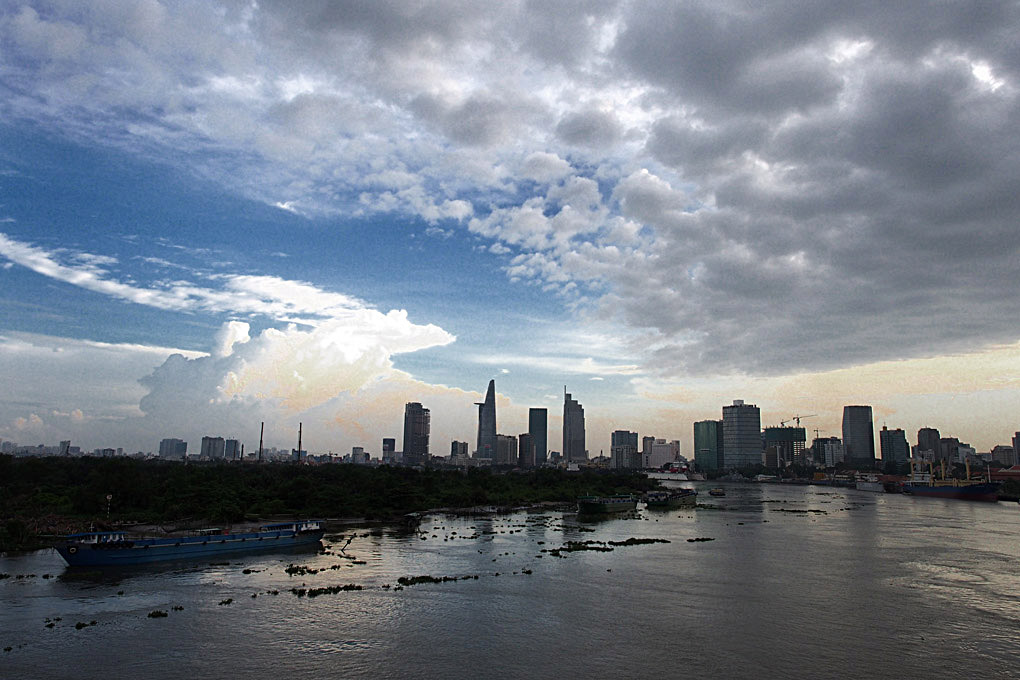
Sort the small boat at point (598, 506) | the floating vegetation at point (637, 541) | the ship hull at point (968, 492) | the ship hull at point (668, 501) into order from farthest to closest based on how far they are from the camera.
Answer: the ship hull at point (968, 492)
the ship hull at point (668, 501)
the small boat at point (598, 506)
the floating vegetation at point (637, 541)

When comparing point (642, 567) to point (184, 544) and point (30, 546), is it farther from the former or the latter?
point (30, 546)

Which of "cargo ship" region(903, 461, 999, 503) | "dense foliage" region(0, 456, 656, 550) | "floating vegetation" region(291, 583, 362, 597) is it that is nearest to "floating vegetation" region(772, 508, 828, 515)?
"dense foliage" region(0, 456, 656, 550)

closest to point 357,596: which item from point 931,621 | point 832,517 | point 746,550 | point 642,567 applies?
point 642,567

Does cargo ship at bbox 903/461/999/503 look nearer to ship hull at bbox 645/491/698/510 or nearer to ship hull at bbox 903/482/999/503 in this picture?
ship hull at bbox 903/482/999/503

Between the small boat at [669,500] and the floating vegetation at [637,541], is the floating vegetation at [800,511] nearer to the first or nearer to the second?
the small boat at [669,500]

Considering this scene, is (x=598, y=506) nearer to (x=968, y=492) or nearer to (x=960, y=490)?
(x=968, y=492)

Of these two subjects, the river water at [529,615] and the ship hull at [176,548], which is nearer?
the river water at [529,615]

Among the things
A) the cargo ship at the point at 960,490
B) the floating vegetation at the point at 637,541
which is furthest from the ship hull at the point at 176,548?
the cargo ship at the point at 960,490
